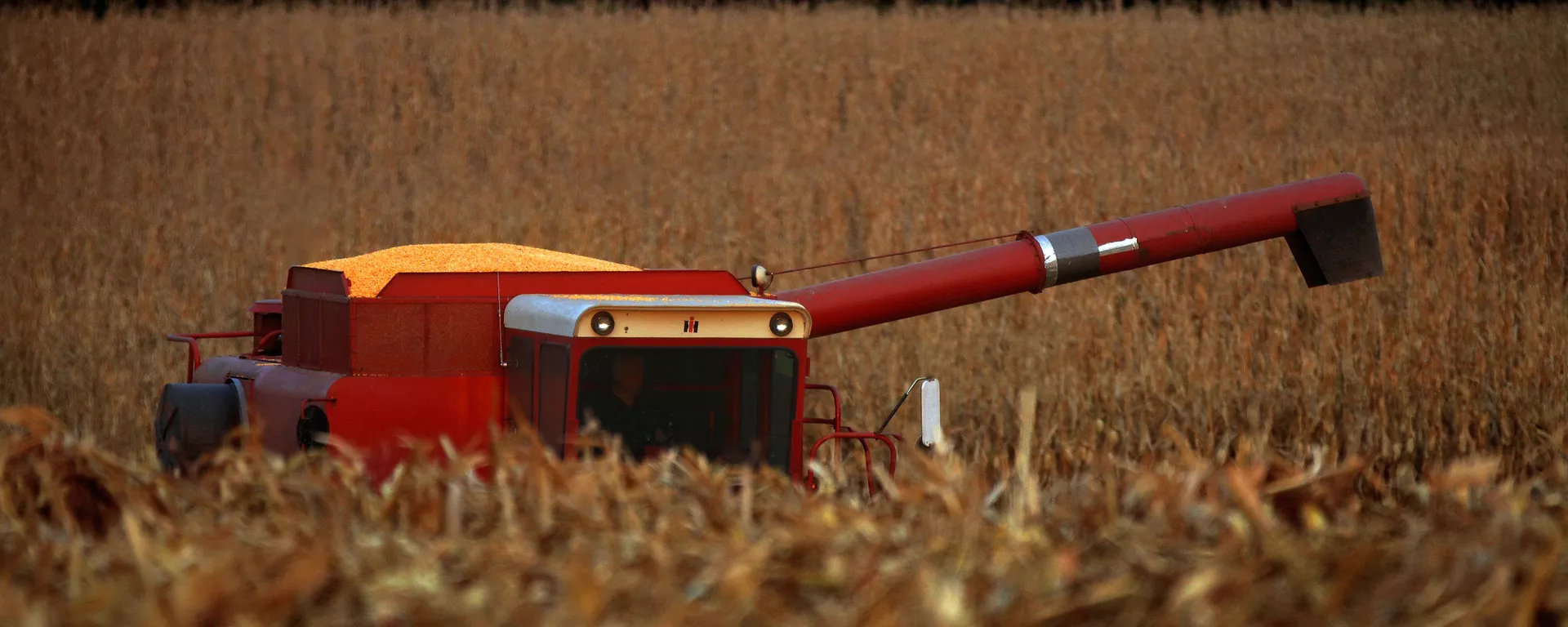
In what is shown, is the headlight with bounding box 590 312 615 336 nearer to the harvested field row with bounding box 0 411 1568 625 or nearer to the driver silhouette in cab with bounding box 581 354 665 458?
the driver silhouette in cab with bounding box 581 354 665 458

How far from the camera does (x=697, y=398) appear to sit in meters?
5.28

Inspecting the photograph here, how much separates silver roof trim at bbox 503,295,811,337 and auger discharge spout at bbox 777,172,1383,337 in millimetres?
1065

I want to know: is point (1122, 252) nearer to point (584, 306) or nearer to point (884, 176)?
point (584, 306)

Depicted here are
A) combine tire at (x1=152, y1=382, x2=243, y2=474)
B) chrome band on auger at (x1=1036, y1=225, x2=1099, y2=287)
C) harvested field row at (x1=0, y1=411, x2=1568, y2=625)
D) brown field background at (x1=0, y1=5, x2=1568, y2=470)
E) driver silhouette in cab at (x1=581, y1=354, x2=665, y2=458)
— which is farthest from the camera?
brown field background at (x1=0, y1=5, x2=1568, y2=470)

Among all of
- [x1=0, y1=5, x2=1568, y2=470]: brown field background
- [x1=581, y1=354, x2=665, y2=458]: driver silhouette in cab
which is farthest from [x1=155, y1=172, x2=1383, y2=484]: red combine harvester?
[x1=0, y1=5, x2=1568, y2=470]: brown field background

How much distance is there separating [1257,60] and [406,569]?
19831mm

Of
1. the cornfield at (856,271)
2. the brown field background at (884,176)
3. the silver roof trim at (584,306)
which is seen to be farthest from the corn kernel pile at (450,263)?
the brown field background at (884,176)

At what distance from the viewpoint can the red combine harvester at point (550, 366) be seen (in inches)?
201

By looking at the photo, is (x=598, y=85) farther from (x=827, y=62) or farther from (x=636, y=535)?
(x=636, y=535)

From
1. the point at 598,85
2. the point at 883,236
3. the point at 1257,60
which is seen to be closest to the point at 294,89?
the point at 598,85

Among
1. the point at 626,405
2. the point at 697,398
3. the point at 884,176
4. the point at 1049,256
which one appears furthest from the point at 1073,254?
the point at 884,176

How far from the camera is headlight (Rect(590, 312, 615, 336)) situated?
5.01m

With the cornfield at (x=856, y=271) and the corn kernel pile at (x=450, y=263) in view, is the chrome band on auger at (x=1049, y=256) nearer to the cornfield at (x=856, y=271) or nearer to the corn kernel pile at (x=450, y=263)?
the cornfield at (x=856, y=271)

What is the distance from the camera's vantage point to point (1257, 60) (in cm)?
2052
